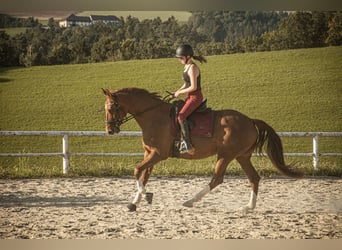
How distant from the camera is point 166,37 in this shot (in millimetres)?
5672

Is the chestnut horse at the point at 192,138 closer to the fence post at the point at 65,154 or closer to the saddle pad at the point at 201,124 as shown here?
the saddle pad at the point at 201,124

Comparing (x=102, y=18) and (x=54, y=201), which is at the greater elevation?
(x=102, y=18)

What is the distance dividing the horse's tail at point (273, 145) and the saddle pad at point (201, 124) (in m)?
0.46

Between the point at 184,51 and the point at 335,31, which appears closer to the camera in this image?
the point at 184,51

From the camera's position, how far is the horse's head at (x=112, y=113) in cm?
491

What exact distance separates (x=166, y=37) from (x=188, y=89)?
0.96m

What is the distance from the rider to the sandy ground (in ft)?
2.22

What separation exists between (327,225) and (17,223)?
9.53ft

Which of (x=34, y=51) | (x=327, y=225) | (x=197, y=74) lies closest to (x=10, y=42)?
(x=34, y=51)

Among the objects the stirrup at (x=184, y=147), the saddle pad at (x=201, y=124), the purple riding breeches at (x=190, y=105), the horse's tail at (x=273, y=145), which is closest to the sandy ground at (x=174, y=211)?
the horse's tail at (x=273, y=145)

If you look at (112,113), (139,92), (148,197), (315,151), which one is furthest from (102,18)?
(315,151)

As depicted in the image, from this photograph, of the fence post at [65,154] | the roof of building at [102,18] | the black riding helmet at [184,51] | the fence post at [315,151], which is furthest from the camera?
the fence post at [65,154]

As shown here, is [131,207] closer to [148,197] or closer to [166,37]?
[148,197]

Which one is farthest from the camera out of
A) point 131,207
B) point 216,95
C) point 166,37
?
point 166,37
